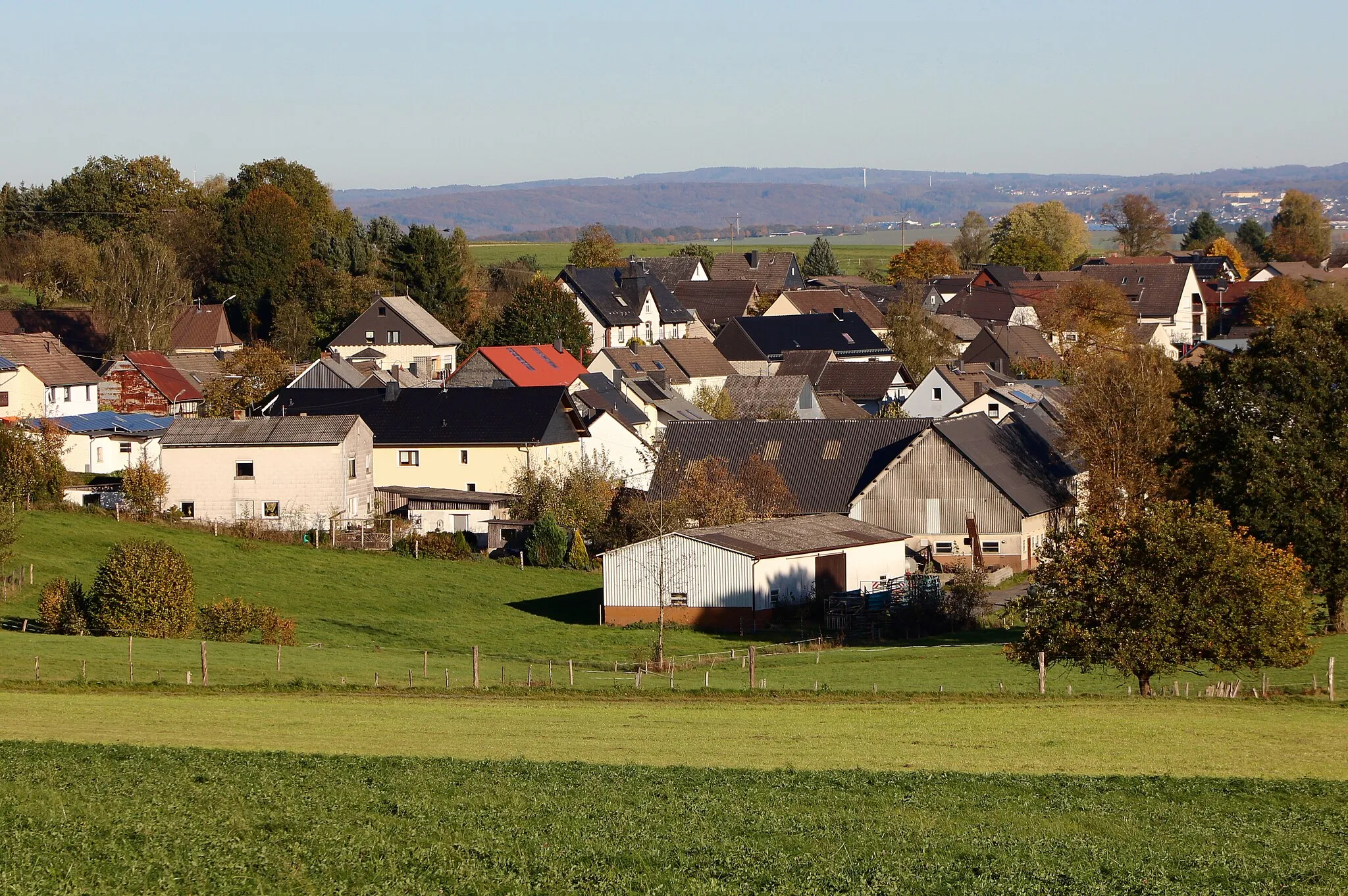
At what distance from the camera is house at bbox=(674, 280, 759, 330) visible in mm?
125500

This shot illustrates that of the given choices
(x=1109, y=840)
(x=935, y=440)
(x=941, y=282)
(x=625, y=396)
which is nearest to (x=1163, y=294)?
(x=941, y=282)

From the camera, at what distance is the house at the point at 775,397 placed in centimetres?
8538

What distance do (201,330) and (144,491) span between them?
48986mm

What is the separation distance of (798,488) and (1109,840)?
138 ft

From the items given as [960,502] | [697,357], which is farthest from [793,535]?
[697,357]

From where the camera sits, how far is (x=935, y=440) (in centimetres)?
5656

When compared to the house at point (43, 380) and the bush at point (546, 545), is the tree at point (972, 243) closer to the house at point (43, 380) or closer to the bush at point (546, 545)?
the house at point (43, 380)

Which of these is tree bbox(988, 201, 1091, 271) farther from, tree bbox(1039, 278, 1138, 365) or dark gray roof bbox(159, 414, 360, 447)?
dark gray roof bbox(159, 414, 360, 447)

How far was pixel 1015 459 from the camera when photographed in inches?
2319

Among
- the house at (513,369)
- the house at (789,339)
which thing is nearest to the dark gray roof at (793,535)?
the house at (513,369)

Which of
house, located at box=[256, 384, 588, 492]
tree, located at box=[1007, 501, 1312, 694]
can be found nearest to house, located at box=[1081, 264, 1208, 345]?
house, located at box=[256, 384, 588, 492]

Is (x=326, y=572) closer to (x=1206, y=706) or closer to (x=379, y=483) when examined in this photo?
(x=379, y=483)

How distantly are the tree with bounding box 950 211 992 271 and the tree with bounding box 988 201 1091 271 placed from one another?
42.1 inches

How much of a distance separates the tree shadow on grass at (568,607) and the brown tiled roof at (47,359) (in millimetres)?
36756
